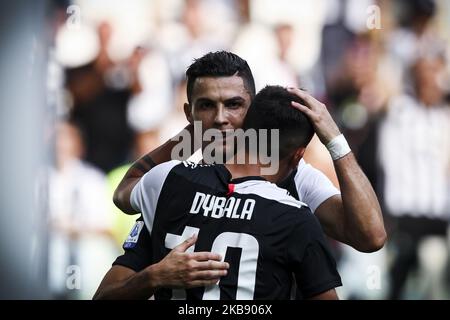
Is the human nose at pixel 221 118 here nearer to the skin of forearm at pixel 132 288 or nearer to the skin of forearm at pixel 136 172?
the skin of forearm at pixel 136 172

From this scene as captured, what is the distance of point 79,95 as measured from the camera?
8047mm

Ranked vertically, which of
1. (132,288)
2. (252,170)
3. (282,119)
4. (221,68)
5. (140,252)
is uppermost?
(221,68)

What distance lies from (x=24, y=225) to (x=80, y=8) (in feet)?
7.05

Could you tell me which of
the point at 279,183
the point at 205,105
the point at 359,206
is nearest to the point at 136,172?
the point at 205,105

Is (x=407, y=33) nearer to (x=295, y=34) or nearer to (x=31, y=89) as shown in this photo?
(x=295, y=34)

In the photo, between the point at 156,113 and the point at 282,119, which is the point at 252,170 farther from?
the point at 156,113

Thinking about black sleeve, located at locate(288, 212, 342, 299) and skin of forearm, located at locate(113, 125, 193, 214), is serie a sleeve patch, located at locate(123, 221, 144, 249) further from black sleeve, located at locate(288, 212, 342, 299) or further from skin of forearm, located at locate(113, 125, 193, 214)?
black sleeve, located at locate(288, 212, 342, 299)

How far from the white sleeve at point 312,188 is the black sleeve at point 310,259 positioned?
0.55 m

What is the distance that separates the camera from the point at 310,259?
2.97 m

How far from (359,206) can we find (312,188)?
0.42m

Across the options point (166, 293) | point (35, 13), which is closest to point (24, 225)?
point (35, 13)

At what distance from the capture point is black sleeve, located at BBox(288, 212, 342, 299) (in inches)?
117

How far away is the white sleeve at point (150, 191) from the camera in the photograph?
10.6 feet

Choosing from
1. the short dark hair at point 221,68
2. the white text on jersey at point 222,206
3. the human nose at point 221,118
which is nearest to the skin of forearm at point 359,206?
the white text on jersey at point 222,206
